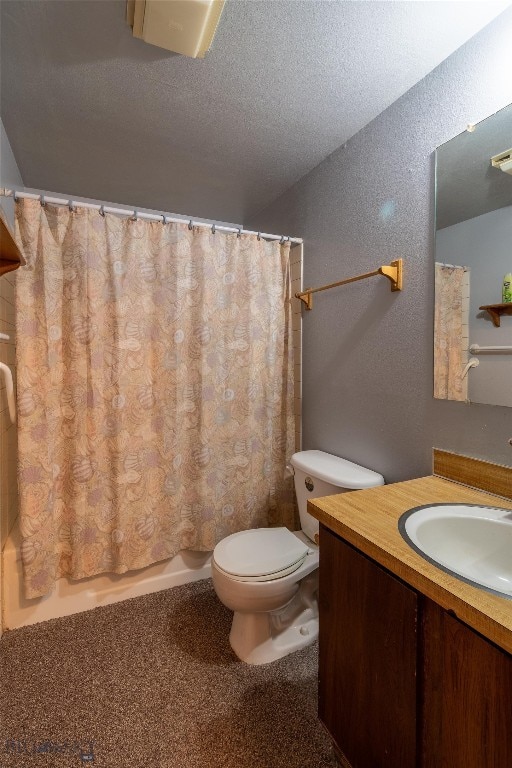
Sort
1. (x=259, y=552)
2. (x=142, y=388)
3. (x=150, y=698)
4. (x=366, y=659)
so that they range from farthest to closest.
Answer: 1. (x=142, y=388)
2. (x=259, y=552)
3. (x=150, y=698)
4. (x=366, y=659)

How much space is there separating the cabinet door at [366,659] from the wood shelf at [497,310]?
855mm

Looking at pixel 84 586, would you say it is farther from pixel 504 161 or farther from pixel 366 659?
pixel 504 161

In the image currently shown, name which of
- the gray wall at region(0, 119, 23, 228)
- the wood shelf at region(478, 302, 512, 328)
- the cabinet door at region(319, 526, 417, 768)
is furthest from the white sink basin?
the gray wall at region(0, 119, 23, 228)

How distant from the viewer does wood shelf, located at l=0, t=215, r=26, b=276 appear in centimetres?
106

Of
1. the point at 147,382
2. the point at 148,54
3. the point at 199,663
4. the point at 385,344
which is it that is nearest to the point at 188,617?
the point at 199,663

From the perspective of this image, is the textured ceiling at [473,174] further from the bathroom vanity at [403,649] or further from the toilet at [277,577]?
the toilet at [277,577]

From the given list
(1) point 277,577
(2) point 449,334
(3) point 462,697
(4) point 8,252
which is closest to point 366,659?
(3) point 462,697

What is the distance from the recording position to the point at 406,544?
0.83 meters

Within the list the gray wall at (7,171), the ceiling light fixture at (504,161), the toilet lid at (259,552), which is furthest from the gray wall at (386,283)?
the gray wall at (7,171)

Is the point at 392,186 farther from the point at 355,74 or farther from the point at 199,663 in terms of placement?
the point at 199,663


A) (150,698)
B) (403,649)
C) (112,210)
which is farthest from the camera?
(112,210)

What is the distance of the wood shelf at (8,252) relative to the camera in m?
1.06

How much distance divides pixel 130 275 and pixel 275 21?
111 centimetres

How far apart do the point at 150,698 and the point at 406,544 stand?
45.7 inches
